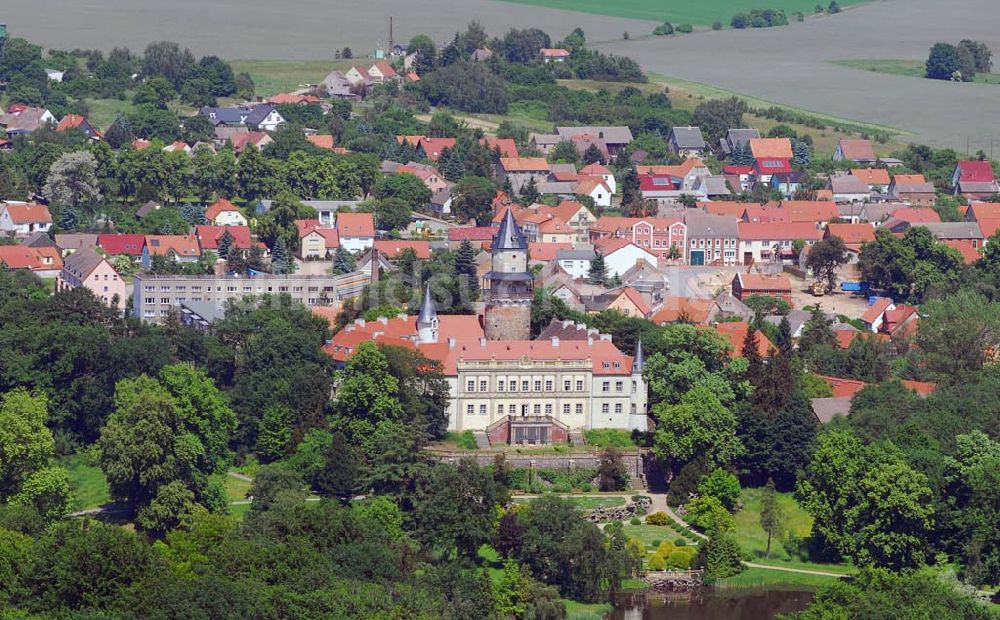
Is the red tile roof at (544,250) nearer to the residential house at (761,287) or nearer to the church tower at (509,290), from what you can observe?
the residential house at (761,287)

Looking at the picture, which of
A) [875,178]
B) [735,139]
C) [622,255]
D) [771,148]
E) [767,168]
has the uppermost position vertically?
[735,139]

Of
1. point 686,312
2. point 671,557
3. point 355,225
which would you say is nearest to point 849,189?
point 355,225

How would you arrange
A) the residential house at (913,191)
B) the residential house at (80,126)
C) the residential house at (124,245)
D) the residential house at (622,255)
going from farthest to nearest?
the residential house at (80,126) < the residential house at (913,191) < the residential house at (622,255) < the residential house at (124,245)

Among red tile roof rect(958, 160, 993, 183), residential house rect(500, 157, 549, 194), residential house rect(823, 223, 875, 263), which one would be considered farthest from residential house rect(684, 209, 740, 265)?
red tile roof rect(958, 160, 993, 183)

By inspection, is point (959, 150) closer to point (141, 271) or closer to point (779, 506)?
point (141, 271)

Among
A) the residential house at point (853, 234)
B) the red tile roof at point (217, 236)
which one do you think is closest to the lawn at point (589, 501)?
the red tile roof at point (217, 236)

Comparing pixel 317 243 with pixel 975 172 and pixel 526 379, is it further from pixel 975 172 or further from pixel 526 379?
pixel 975 172

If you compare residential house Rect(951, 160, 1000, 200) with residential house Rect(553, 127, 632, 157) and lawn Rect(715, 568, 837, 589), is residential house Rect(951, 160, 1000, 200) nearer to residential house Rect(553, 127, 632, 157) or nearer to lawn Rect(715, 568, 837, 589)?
residential house Rect(553, 127, 632, 157)
